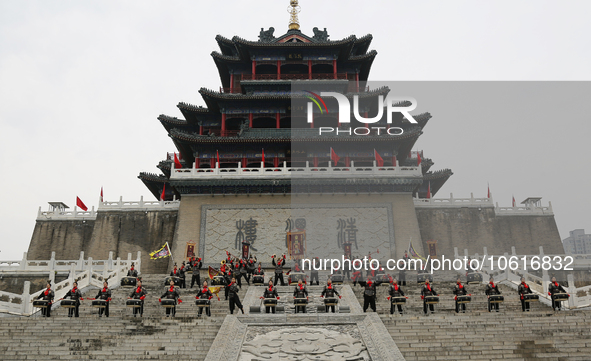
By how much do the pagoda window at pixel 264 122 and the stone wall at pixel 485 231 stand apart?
1092 centimetres

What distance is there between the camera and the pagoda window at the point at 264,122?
1332 inches

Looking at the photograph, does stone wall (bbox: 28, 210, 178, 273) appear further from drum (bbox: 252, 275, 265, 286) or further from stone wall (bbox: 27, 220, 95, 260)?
drum (bbox: 252, 275, 265, 286)

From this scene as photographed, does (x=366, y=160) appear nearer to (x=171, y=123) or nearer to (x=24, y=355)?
(x=171, y=123)

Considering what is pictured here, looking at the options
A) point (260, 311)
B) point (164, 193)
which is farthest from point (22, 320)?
point (164, 193)

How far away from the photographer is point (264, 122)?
34156 millimetres

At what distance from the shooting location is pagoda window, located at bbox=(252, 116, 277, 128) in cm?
3383

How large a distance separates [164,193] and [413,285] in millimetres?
19236

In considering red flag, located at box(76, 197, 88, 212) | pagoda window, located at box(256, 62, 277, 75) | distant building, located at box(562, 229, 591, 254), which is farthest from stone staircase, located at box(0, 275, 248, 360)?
distant building, located at box(562, 229, 591, 254)

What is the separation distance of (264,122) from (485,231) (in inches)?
593

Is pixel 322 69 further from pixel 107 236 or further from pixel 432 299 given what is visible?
pixel 432 299

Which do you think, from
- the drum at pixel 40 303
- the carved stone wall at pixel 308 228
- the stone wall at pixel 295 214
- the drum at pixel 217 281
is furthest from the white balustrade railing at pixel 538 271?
the drum at pixel 40 303

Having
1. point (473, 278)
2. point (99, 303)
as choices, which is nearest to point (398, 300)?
point (473, 278)

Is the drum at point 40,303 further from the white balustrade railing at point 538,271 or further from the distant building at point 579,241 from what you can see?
the distant building at point 579,241

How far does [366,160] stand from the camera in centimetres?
3069
